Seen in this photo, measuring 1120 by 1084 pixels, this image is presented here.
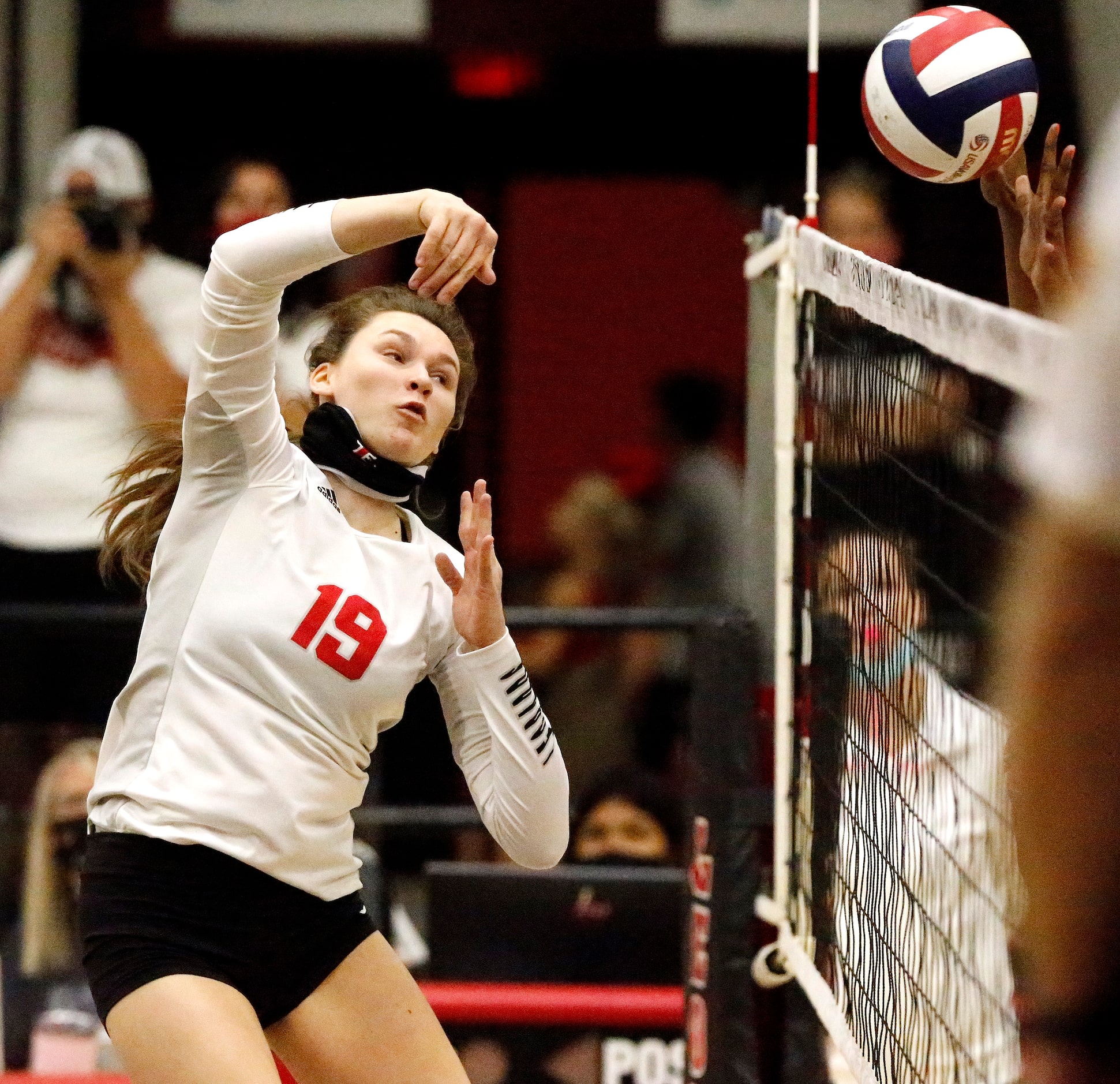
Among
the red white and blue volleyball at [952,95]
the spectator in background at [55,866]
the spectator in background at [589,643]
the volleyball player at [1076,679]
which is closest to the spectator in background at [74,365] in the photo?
the spectator in background at [55,866]

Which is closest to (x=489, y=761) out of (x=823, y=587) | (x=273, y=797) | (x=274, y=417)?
(x=273, y=797)

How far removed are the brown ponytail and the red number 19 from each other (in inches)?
15.2

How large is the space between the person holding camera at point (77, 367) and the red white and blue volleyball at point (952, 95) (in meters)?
2.56

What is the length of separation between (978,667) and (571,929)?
1.97 metres

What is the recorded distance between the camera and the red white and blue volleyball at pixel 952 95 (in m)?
3.39

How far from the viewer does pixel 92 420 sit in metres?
5.54

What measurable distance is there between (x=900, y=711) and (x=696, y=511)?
13.5ft

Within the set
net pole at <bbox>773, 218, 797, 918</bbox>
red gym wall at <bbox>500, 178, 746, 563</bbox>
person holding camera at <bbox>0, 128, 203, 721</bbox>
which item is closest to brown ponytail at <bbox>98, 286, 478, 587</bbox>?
net pole at <bbox>773, 218, 797, 918</bbox>

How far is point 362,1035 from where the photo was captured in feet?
9.51

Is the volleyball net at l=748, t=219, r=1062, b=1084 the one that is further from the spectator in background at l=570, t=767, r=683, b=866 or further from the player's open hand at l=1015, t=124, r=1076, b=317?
the spectator in background at l=570, t=767, r=683, b=866

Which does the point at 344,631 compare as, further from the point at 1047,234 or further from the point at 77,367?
the point at 77,367

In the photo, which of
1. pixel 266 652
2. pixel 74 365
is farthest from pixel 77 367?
pixel 266 652

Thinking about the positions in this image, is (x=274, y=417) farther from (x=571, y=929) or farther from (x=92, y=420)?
(x=92, y=420)

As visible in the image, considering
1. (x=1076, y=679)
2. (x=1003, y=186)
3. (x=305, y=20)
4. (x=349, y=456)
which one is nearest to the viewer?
(x=1076, y=679)
